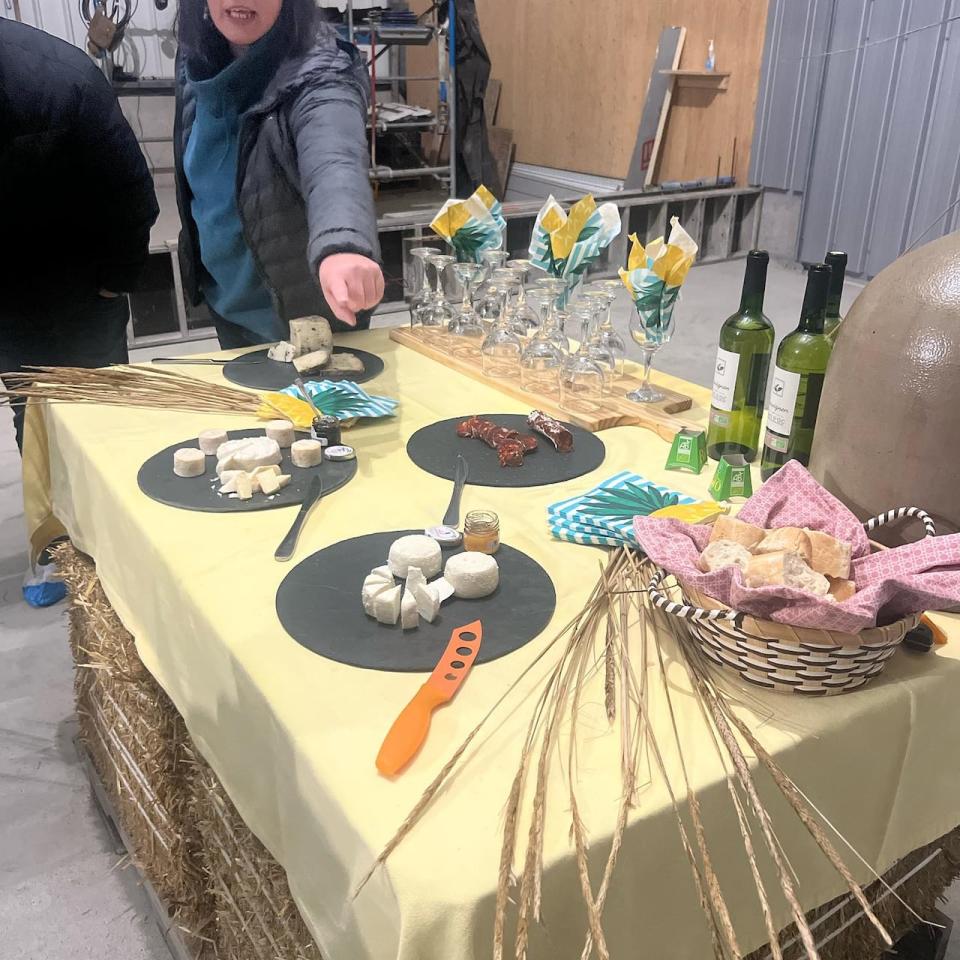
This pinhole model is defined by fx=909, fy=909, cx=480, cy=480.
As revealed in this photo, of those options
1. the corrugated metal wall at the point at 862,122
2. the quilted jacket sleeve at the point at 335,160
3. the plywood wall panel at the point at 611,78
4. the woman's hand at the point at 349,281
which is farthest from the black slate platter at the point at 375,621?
the plywood wall panel at the point at 611,78

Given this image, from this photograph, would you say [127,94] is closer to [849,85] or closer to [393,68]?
[393,68]

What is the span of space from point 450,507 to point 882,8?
5283 millimetres

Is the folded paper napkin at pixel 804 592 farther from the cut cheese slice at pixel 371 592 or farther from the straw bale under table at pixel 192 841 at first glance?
the straw bale under table at pixel 192 841

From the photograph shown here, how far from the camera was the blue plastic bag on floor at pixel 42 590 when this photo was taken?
262cm

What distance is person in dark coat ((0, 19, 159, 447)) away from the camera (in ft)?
6.64

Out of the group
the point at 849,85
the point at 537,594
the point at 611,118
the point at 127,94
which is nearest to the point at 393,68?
the point at 611,118

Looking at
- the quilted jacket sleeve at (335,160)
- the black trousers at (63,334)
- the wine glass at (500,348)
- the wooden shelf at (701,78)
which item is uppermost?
the wooden shelf at (701,78)

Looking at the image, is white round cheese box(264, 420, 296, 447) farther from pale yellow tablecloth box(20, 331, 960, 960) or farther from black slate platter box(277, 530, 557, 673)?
black slate platter box(277, 530, 557, 673)

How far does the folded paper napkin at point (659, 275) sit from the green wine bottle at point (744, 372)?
188 mm

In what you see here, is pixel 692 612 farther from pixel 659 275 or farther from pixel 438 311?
pixel 438 311

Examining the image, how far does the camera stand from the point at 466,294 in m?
2.12

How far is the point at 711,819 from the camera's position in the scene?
83 centimetres

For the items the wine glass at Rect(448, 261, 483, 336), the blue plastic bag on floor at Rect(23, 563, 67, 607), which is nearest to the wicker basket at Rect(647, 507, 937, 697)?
the wine glass at Rect(448, 261, 483, 336)

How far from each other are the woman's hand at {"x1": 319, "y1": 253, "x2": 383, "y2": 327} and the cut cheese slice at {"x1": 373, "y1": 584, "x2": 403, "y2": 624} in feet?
2.40
